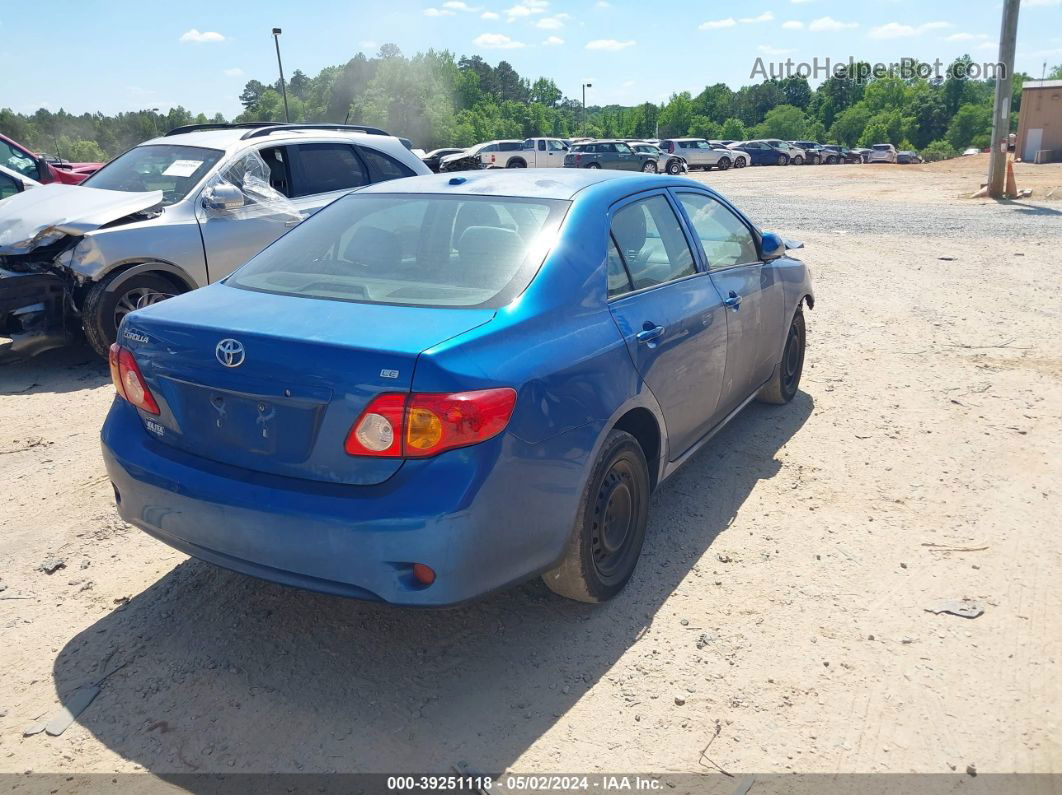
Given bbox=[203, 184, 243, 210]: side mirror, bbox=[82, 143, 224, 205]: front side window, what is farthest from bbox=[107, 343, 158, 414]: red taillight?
bbox=[82, 143, 224, 205]: front side window

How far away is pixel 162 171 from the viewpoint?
7.23 metres

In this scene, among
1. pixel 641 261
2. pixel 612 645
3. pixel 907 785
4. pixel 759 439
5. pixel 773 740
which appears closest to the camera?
pixel 907 785

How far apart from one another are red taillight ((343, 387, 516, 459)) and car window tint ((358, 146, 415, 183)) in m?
5.54

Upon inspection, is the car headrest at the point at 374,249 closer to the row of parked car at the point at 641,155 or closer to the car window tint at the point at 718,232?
the car window tint at the point at 718,232

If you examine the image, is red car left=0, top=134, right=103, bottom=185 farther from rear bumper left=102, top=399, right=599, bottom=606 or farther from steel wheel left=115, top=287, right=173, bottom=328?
rear bumper left=102, top=399, right=599, bottom=606

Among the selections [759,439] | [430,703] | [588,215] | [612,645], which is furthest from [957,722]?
[759,439]

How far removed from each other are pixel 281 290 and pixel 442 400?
44.7 inches

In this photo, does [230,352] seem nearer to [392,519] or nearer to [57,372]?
[392,519]

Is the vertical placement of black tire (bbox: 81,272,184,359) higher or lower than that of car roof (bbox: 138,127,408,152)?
lower

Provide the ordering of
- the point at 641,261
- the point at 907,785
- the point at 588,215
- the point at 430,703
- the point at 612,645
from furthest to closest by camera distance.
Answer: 1. the point at 641,261
2. the point at 588,215
3. the point at 612,645
4. the point at 430,703
5. the point at 907,785

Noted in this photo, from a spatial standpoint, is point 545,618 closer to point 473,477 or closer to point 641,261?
point 473,477

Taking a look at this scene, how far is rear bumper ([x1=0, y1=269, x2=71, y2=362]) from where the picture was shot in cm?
637

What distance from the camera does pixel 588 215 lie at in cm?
355

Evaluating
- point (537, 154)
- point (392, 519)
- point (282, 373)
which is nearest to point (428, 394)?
point (392, 519)
